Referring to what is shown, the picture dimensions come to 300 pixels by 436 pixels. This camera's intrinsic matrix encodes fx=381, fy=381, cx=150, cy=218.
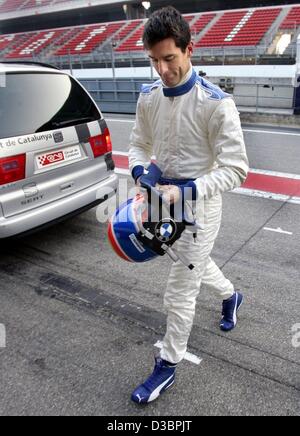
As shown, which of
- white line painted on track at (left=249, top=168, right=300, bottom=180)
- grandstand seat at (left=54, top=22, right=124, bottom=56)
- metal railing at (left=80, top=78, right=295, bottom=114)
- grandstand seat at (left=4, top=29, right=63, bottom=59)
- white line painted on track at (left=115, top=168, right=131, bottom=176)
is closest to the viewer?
white line painted on track at (left=249, top=168, right=300, bottom=180)

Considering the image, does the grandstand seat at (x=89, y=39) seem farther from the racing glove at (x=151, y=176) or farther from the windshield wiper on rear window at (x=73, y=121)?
the racing glove at (x=151, y=176)

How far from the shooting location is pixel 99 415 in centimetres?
210

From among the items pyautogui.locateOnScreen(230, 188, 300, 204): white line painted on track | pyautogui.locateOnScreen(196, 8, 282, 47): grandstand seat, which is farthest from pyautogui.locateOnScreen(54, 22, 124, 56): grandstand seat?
pyautogui.locateOnScreen(230, 188, 300, 204): white line painted on track

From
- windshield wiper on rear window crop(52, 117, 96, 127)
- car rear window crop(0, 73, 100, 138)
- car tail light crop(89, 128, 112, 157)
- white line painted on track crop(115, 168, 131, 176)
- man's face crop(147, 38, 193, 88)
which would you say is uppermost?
man's face crop(147, 38, 193, 88)

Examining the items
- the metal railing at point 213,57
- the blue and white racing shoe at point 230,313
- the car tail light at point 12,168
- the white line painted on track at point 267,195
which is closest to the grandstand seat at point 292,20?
the metal railing at point 213,57

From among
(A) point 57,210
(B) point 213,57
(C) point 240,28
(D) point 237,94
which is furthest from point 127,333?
(C) point 240,28

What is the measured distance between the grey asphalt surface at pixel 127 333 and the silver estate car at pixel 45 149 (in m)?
0.54

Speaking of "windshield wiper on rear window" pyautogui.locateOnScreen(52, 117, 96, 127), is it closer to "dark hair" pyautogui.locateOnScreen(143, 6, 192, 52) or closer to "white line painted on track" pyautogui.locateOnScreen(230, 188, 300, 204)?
"dark hair" pyautogui.locateOnScreen(143, 6, 192, 52)

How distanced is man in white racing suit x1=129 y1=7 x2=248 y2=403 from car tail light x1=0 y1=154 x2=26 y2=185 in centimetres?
142

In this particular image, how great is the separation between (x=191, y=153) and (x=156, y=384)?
129cm

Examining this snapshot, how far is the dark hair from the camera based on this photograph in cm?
166

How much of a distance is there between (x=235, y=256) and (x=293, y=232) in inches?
34.5

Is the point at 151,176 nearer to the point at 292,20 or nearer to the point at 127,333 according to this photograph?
the point at 127,333
